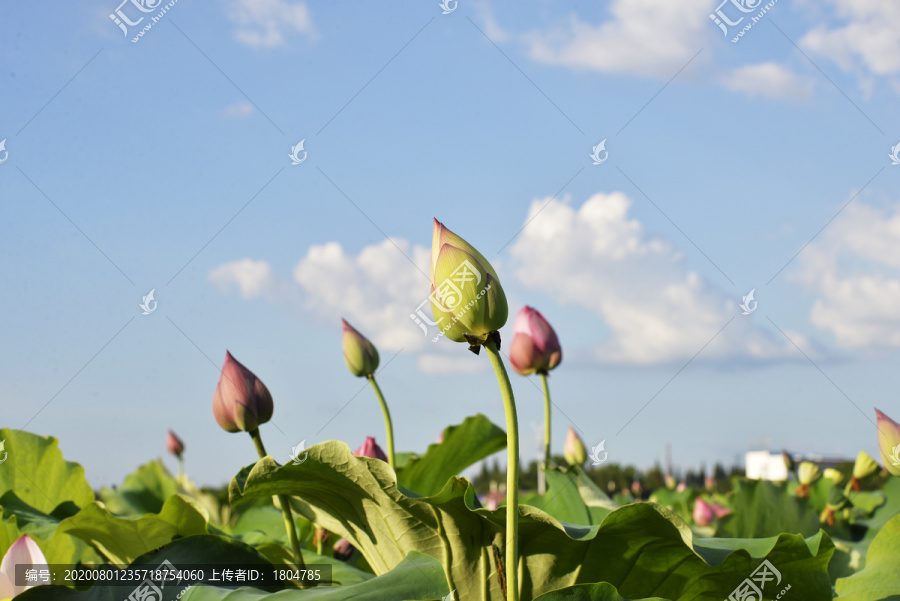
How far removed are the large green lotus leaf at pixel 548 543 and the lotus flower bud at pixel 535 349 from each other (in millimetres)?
995

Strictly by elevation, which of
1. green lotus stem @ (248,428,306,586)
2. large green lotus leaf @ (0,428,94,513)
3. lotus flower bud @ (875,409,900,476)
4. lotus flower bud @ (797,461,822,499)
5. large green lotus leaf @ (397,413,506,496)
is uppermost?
large green lotus leaf @ (0,428,94,513)

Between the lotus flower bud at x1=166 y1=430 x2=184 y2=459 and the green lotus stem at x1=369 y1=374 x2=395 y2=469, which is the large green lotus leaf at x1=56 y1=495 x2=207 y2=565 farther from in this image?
the lotus flower bud at x1=166 y1=430 x2=184 y2=459

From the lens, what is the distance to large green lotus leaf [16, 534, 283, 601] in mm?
1029

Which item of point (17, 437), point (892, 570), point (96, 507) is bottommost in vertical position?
point (892, 570)

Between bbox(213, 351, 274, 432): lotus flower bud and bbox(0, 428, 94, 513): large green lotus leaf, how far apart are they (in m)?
0.60

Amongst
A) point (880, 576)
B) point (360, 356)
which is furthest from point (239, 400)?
point (880, 576)

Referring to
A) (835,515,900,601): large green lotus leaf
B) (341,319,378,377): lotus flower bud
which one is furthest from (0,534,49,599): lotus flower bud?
(835,515,900,601): large green lotus leaf

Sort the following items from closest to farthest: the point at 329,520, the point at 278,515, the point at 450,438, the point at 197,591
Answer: the point at 197,591
the point at 329,520
the point at 450,438
the point at 278,515

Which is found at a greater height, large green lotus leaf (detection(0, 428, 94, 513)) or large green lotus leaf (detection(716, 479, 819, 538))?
large green lotus leaf (detection(0, 428, 94, 513))

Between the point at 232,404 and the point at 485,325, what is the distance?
0.64m

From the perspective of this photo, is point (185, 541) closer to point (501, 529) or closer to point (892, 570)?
point (501, 529)

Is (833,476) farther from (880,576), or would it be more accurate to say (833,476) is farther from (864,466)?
(880,576)

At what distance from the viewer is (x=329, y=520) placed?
1226 mm

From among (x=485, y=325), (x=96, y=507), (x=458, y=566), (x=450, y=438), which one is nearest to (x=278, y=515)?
(x=450, y=438)
